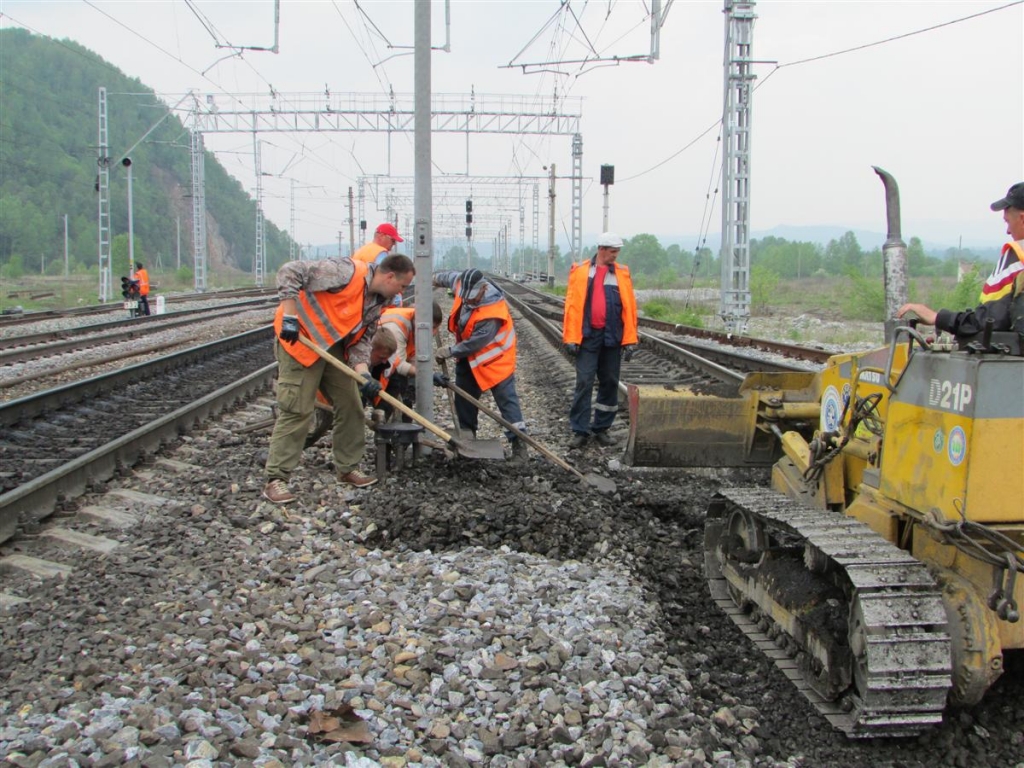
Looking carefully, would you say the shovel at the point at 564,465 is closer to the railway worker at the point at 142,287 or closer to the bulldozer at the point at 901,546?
the bulldozer at the point at 901,546

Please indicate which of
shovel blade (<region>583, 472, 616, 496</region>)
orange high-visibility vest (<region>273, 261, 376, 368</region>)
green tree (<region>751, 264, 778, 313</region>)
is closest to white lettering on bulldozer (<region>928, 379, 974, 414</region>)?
shovel blade (<region>583, 472, 616, 496</region>)

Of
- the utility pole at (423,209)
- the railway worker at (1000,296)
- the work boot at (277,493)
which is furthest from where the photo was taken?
the utility pole at (423,209)

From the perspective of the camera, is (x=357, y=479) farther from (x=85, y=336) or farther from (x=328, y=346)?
(x=85, y=336)

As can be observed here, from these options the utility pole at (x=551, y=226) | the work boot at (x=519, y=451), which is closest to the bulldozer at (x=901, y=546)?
the work boot at (x=519, y=451)

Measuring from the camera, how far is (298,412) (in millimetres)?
6277

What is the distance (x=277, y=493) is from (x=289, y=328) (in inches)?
42.0

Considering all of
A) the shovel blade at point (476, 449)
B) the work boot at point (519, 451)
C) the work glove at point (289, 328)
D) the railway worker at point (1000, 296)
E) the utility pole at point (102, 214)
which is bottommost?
the work boot at point (519, 451)

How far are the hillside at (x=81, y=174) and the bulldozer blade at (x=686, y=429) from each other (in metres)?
64.9

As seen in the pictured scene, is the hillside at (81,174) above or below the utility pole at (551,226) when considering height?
above

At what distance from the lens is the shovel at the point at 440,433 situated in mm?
6176

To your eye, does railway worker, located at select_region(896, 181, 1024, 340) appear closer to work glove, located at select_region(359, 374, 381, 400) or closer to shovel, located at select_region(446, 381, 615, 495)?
shovel, located at select_region(446, 381, 615, 495)

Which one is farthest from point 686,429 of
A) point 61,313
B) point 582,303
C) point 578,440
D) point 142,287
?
point 61,313

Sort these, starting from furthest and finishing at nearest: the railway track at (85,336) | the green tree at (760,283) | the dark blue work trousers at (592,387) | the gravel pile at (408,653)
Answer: the green tree at (760,283) < the railway track at (85,336) < the dark blue work trousers at (592,387) < the gravel pile at (408,653)

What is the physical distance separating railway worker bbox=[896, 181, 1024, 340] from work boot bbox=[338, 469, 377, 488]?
3923 mm
